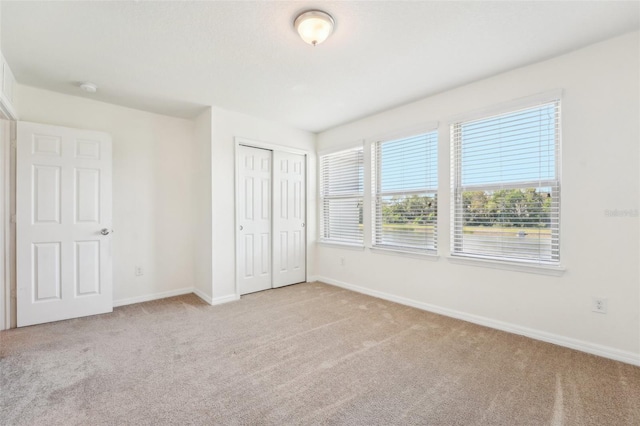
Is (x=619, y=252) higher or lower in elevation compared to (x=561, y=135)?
lower

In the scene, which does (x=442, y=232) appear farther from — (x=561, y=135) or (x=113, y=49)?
(x=113, y=49)

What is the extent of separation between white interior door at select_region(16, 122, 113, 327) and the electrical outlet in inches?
187

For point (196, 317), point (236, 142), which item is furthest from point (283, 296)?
point (236, 142)

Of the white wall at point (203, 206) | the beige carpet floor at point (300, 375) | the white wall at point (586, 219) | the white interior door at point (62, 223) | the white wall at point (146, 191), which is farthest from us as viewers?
the white wall at point (203, 206)

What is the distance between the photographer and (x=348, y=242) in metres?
4.37

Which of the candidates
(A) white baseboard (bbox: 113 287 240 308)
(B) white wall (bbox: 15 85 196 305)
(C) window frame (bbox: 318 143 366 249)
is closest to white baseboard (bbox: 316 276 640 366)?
(C) window frame (bbox: 318 143 366 249)

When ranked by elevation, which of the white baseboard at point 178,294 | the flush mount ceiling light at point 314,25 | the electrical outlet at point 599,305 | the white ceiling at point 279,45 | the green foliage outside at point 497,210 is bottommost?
the white baseboard at point 178,294

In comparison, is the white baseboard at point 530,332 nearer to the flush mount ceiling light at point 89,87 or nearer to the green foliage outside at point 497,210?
the green foliage outside at point 497,210

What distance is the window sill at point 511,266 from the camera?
253 cm

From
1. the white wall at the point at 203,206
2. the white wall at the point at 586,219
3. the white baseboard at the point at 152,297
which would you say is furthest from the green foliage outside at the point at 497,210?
the white baseboard at the point at 152,297

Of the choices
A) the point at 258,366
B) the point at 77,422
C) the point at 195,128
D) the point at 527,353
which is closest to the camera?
the point at 77,422

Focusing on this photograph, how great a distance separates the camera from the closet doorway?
4.01 meters

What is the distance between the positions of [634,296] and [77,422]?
12.4 ft

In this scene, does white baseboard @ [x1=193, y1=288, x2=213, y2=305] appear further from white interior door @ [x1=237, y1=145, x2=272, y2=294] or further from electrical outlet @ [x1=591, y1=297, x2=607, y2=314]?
electrical outlet @ [x1=591, y1=297, x2=607, y2=314]
